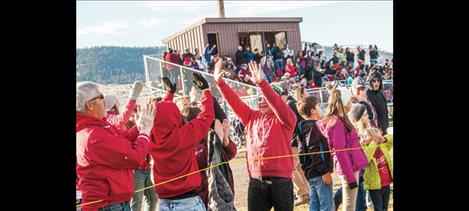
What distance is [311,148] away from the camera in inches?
186

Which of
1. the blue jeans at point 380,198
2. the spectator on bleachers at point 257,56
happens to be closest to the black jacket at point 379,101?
the blue jeans at point 380,198

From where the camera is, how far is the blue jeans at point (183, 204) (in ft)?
13.0

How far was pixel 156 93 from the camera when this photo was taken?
4.19m

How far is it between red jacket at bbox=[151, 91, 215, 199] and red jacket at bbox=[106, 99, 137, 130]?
0.66 feet

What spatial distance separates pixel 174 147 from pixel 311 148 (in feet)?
4.24

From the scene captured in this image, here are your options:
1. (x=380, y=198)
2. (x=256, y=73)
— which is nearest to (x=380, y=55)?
(x=380, y=198)

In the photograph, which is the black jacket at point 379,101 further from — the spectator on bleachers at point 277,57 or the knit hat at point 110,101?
the knit hat at point 110,101

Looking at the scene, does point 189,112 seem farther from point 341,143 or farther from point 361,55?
point 361,55

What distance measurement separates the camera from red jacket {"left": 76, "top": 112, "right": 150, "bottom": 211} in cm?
352

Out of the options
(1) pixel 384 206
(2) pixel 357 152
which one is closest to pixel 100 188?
(2) pixel 357 152

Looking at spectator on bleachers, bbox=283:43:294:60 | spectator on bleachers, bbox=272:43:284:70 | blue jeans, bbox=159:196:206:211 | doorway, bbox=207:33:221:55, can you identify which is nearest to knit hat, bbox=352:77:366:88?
spectator on bleachers, bbox=283:43:294:60

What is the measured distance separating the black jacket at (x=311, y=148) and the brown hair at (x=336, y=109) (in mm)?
176
